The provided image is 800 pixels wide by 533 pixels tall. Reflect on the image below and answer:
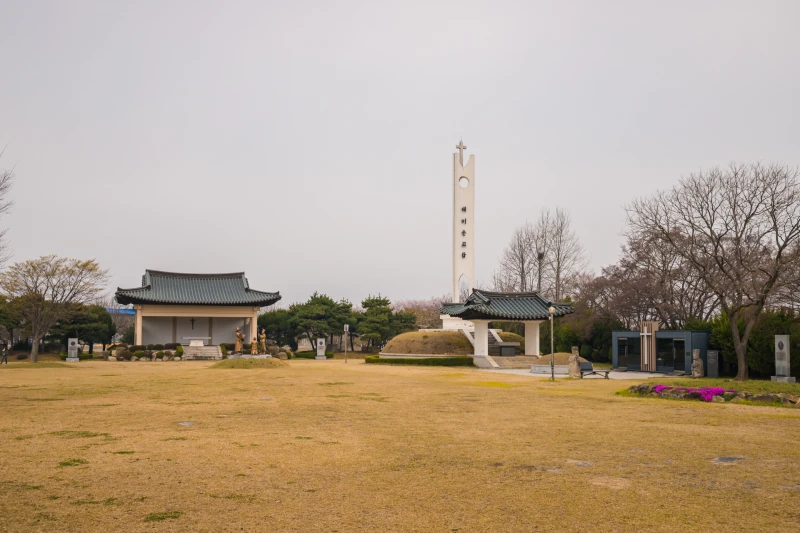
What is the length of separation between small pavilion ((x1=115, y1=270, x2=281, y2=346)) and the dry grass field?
3665 cm

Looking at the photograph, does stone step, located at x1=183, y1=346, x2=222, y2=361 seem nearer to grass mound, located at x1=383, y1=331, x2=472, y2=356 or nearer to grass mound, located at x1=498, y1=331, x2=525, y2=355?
grass mound, located at x1=383, y1=331, x2=472, y2=356

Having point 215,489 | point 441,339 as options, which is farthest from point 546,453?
point 441,339

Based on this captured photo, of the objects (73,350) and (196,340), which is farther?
(196,340)

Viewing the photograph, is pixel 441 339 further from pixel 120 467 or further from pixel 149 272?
pixel 120 467

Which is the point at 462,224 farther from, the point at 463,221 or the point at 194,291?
the point at 194,291

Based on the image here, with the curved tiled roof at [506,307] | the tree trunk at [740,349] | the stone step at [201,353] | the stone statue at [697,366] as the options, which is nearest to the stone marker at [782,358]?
the tree trunk at [740,349]

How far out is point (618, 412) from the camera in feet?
43.3

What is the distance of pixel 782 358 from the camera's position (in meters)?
22.8

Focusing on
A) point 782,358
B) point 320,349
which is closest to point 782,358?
point 782,358

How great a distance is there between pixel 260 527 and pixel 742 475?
18.0 feet

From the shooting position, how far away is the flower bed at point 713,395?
575 inches

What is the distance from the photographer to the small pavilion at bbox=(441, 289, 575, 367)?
35344 mm

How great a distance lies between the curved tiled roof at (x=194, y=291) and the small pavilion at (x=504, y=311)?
20131 millimetres

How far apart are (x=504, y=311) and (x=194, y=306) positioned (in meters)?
26.9
